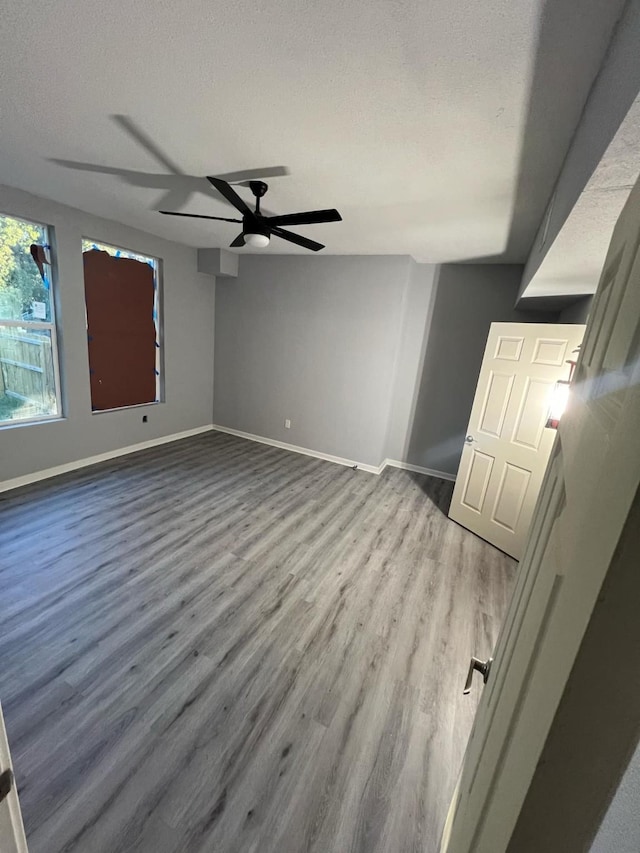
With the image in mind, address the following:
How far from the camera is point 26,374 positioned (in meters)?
3.24

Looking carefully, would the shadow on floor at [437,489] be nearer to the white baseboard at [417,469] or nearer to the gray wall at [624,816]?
the white baseboard at [417,469]

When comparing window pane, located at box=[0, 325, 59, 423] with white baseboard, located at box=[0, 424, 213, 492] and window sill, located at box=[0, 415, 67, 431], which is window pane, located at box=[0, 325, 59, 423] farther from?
white baseboard, located at box=[0, 424, 213, 492]

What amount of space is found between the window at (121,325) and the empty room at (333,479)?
0.05 m

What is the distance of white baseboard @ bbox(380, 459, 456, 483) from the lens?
448 cm

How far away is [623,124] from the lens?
2.72ft

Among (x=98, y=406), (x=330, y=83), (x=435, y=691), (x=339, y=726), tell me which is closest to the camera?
(x=330, y=83)

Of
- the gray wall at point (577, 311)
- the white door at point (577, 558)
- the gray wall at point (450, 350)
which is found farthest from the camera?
the gray wall at point (450, 350)

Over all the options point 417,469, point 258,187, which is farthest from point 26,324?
point 417,469

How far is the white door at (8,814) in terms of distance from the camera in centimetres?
61

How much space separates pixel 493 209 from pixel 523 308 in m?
1.82

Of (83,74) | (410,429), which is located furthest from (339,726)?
(410,429)

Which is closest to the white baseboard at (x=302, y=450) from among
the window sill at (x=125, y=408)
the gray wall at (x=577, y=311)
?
the window sill at (x=125, y=408)

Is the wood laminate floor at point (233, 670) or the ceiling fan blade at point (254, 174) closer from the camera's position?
the wood laminate floor at point (233, 670)

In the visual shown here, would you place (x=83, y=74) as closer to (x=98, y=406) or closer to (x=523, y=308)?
(x=98, y=406)
